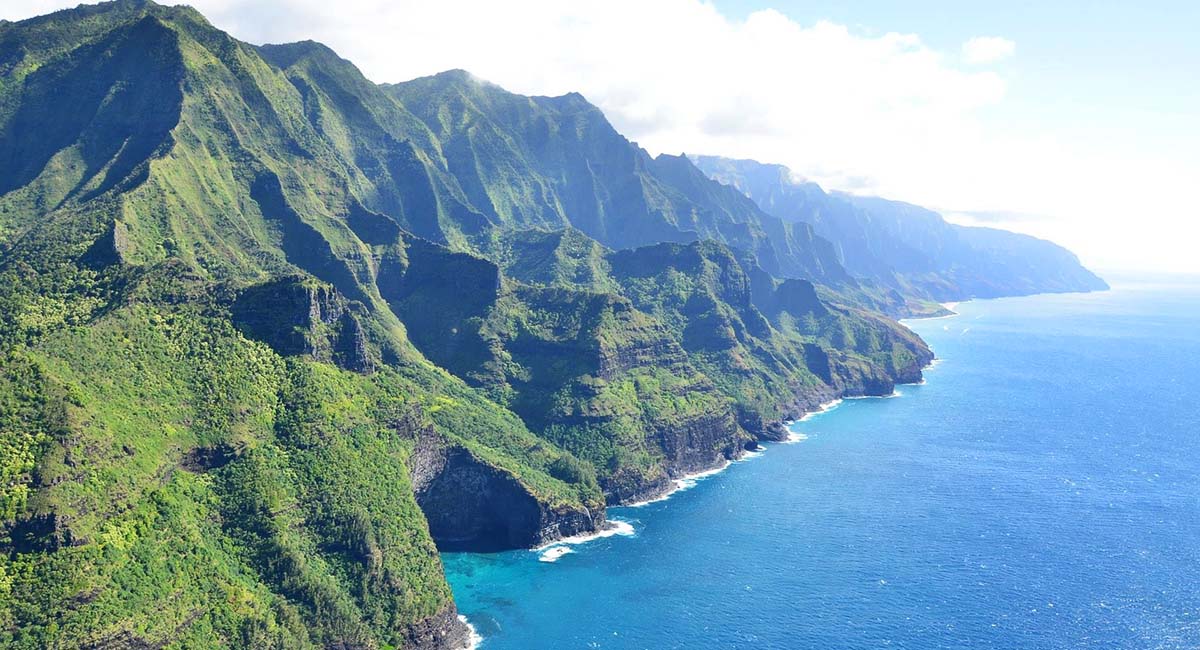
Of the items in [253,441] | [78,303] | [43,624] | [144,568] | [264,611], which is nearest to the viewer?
[43,624]

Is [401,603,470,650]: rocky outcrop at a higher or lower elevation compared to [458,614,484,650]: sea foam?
higher

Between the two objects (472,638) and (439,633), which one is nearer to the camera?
(439,633)

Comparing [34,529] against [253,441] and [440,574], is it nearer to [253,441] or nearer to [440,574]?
[253,441]

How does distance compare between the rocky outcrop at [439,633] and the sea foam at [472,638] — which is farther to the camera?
the sea foam at [472,638]

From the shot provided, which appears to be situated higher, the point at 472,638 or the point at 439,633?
the point at 439,633

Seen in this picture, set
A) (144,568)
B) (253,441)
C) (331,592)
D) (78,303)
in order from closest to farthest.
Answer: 1. (144,568)
2. (331,592)
3. (253,441)
4. (78,303)

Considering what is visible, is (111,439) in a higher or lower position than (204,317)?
lower

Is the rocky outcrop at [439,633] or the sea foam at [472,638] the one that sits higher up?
the rocky outcrop at [439,633]

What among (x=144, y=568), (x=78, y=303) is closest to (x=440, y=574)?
(x=144, y=568)

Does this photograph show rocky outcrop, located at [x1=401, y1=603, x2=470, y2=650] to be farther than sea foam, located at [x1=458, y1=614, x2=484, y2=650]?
No

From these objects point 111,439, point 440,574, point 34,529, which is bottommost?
point 440,574

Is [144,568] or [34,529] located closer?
[34,529]
